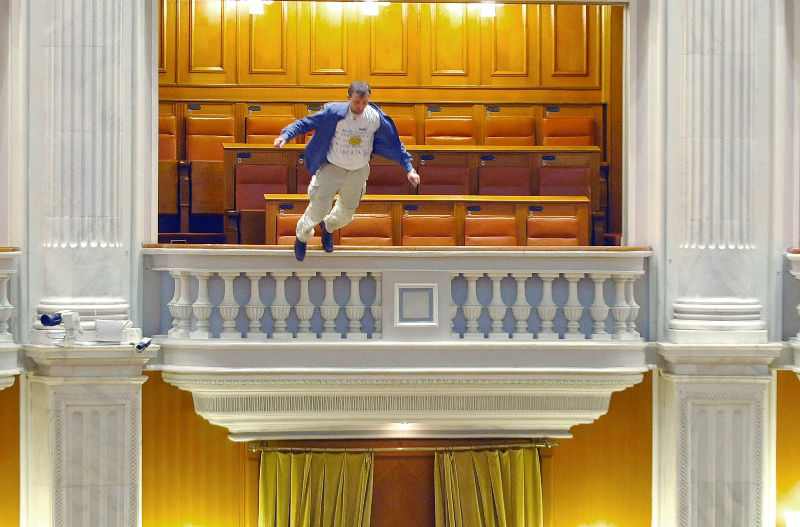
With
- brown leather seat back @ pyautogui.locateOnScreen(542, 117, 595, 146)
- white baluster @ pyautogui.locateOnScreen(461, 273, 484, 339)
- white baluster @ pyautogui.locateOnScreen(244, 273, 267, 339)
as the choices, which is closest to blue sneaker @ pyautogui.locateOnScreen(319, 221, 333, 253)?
white baluster @ pyautogui.locateOnScreen(244, 273, 267, 339)

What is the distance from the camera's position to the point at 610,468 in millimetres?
6109

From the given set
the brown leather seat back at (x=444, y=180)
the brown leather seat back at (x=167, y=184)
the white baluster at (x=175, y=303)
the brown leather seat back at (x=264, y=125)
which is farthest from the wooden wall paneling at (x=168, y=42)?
the white baluster at (x=175, y=303)

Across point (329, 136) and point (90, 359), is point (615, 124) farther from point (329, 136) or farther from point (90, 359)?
point (90, 359)

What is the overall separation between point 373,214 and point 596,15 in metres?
2.85

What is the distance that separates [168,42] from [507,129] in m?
2.63

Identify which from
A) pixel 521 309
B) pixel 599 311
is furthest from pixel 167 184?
pixel 599 311

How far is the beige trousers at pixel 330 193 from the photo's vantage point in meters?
5.40

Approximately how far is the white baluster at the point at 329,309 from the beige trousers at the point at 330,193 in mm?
241

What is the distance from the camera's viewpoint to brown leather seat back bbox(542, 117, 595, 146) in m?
8.02

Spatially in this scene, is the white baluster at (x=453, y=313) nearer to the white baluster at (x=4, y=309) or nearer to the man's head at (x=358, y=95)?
the man's head at (x=358, y=95)

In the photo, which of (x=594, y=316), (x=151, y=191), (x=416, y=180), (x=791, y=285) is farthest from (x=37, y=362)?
(x=791, y=285)

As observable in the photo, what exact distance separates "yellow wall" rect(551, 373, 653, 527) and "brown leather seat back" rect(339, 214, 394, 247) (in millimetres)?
1586

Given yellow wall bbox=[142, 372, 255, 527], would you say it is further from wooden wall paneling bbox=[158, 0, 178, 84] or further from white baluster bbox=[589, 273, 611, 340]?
wooden wall paneling bbox=[158, 0, 178, 84]

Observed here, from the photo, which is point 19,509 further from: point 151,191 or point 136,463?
point 151,191
